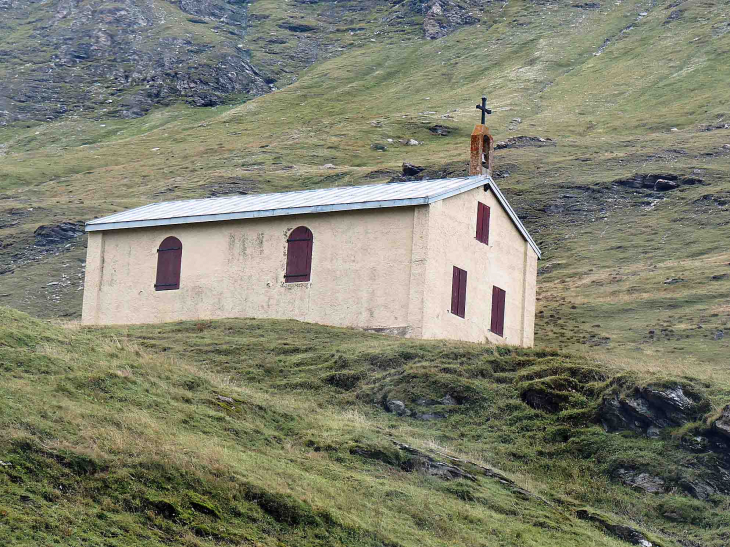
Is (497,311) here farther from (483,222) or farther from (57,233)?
(57,233)

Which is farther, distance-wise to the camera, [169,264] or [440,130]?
[440,130]

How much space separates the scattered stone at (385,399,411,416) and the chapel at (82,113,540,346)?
29.5ft

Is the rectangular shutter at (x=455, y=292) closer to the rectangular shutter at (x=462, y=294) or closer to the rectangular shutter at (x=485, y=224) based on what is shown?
the rectangular shutter at (x=462, y=294)

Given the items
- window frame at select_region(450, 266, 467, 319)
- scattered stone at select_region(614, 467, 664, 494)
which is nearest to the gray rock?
scattered stone at select_region(614, 467, 664, 494)

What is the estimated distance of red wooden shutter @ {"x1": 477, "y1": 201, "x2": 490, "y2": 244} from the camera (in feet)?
144

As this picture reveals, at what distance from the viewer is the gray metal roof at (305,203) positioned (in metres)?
41.8

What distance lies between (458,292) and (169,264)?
1098 centimetres

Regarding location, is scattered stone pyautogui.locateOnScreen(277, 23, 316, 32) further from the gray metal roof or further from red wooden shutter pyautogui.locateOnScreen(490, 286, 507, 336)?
red wooden shutter pyautogui.locateOnScreen(490, 286, 507, 336)

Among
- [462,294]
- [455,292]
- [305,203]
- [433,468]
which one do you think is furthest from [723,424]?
[305,203]

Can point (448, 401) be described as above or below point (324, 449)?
above

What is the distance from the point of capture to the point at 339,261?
138 feet

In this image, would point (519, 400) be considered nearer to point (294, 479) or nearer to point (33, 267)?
point (294, 479)

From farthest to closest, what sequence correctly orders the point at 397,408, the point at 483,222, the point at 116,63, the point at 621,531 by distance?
the point at 116,63 < the point at 483,222 < the point at 397,408 < the point at 621,531

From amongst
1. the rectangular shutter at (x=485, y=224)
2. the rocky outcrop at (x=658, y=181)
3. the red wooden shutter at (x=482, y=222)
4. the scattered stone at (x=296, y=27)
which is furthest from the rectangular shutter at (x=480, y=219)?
the scattered stone at (x=296, y=27)
